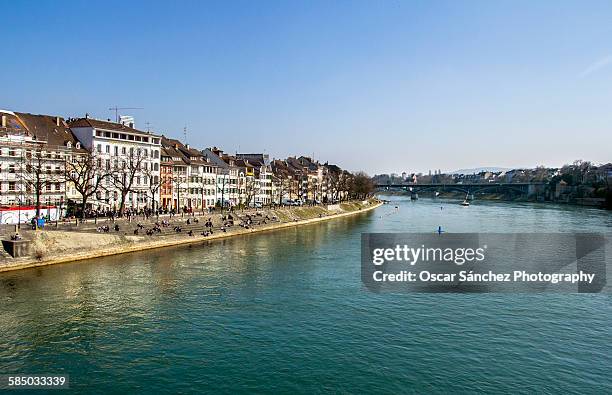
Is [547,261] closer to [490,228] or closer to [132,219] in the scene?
[490,228]

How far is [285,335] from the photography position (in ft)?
76.2

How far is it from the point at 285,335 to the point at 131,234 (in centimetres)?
2873

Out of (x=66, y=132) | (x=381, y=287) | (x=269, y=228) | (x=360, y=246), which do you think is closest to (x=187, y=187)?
(x=269, y=228)

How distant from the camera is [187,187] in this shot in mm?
77875

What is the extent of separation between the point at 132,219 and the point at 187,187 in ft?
86.6

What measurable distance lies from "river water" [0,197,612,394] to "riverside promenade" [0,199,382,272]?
202cm

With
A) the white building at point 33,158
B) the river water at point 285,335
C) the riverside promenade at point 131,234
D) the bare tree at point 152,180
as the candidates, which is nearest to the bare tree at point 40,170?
the white building at point 33,158

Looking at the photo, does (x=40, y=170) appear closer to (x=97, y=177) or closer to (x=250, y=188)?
(x=97, y=177)

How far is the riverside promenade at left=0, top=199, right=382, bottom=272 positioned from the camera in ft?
124

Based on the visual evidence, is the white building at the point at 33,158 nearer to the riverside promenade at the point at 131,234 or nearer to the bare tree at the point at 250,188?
the riverside promenade at the point at 131,234

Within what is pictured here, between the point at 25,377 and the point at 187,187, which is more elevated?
the point at 187,187

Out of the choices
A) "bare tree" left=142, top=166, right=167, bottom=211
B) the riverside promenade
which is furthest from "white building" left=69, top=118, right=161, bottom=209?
the riverside promenade

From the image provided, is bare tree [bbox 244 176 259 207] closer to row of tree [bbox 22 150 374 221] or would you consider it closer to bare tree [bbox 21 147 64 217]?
row of tree [bbox 22 150 374 221]

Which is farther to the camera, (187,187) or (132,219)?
(187,187)
